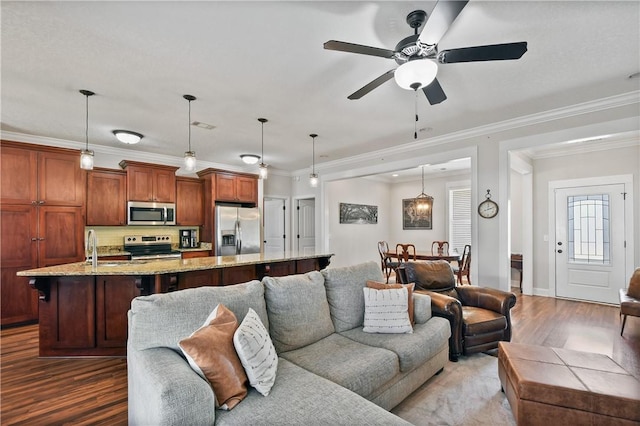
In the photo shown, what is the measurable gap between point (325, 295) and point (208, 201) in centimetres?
424

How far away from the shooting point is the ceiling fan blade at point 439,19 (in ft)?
5.13

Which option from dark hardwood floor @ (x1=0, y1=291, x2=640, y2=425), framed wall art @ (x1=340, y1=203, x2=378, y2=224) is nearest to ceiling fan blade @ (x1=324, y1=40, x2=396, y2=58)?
dark hardwood floor @ (x1=0, y1=291, x2=640, y2=425)

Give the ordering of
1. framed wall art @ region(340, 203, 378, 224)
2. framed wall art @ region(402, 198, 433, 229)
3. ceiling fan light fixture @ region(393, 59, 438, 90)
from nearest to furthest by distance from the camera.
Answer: ceiling fan light fixture @ region(393, 59, 438, 90), framed wall art @ region(340, 203, 378, 224), framed wall art @ region(402, 198, 433, 229)

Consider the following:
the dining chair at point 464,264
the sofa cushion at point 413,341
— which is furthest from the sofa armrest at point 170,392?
the dining chair at point 464,264

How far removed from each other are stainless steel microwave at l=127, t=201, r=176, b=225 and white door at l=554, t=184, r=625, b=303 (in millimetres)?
6971

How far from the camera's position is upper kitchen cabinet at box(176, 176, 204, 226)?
5.89 metres

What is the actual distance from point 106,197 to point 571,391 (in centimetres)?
606

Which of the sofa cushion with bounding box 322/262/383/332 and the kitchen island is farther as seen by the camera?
the kitchen island

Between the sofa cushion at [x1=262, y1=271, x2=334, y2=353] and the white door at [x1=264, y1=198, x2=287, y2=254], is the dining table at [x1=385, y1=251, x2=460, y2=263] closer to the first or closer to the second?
the white door at [x1=264, y1=198, x2=287, y2=254]

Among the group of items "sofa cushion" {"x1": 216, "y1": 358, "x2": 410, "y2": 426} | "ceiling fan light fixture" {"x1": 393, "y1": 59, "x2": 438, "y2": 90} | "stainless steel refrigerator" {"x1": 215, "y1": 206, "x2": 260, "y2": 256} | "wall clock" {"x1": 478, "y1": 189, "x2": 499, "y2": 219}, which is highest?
"ceiling fan light fixture" {"x1": 393, "y1": 59, "x2": 438, "y2": 90}

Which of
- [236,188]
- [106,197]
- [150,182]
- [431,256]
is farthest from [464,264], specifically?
[106,197]

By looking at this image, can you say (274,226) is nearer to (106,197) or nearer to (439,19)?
(106,197)

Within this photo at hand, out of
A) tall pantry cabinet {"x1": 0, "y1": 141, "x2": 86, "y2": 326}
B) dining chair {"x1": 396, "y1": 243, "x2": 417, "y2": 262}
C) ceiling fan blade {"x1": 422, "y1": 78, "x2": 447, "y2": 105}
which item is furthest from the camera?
dining chair {"x1": 396, "y1": 243, "x2": 417, "y2": 262}

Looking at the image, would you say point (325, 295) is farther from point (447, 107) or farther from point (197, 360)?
point (447, 107)
